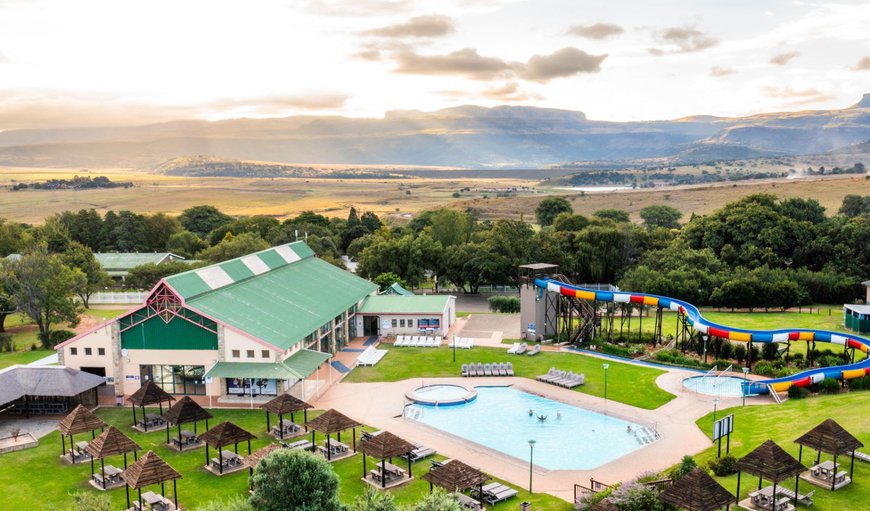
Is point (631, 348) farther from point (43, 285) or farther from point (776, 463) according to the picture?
point (43, 285)

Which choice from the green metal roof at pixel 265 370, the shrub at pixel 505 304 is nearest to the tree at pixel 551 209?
the shrub at pixel 505 304

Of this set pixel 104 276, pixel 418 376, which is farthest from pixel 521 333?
pixel 104 276

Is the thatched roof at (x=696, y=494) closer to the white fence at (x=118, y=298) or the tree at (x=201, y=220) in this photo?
the white fence at (x=118, y=298)

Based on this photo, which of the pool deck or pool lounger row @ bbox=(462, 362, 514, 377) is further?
pool lounger row @ bbox=(462, 362, 514, 377)

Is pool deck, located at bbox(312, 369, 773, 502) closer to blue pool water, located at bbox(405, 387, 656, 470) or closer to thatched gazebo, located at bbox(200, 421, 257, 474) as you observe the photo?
blue pool water, located at bbox(405, 387, 656, 470)

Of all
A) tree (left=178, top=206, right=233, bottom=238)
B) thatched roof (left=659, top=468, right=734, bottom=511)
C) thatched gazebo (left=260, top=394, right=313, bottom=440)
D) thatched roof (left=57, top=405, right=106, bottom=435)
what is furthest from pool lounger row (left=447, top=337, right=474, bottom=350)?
tree (left=178, top=206, right=233, bottom=238)

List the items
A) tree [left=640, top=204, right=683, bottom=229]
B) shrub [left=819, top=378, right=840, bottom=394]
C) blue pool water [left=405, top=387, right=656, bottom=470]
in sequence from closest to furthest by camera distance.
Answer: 1. blue pool water [left=405, top=387, right=656, bottom=470]
2. shrub [left=819, top=378, right=840, bottom=394]
3. tree [left=640, top=204, right=683, bottom=229]
